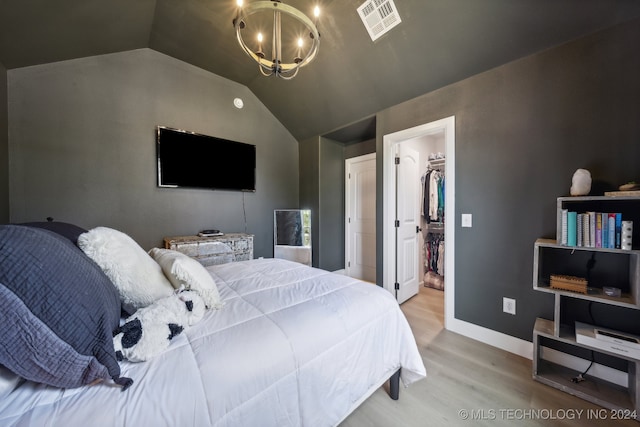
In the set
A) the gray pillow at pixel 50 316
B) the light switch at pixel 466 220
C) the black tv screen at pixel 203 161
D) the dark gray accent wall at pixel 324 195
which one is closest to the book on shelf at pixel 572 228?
the light switch at pixel 466 220

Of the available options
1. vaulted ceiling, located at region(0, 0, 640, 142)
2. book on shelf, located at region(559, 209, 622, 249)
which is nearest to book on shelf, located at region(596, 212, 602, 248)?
book on shelf, located at region(559, 209, 622, 249)

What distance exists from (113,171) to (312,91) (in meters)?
2.50

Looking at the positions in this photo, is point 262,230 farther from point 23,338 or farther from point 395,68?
point 23,338

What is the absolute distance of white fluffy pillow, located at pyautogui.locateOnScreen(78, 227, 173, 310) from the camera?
3.00 ft

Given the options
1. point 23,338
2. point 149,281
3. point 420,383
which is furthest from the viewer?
point 420,383

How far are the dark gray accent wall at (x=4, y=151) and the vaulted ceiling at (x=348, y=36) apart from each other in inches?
8.2

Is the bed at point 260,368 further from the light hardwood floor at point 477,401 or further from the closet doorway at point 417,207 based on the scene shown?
the closet doorway at point 417,207

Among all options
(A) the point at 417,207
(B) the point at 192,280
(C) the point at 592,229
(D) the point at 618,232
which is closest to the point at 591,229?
(C) the point at 592,229

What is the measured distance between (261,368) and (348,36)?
8.95 ft

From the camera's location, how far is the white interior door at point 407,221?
2.90 m

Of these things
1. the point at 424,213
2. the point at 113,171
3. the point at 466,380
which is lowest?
the point at 466,380

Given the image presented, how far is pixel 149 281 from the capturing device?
3.39ft

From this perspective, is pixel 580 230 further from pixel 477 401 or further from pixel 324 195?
pixel 324 195

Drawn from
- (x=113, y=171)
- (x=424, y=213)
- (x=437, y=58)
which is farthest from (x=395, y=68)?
(x=113, y=171)
